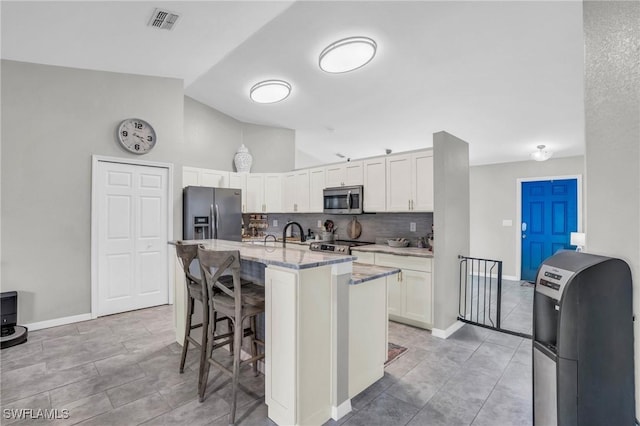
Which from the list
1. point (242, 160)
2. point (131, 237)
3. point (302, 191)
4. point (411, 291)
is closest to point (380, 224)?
point (411, 291)

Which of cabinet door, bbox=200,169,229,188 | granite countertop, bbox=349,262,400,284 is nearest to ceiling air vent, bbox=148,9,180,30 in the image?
cabinet door, bbox=200,169,229,188

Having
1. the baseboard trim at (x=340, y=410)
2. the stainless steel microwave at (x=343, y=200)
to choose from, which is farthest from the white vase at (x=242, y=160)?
the baseboard trim at (x=340, y=410)

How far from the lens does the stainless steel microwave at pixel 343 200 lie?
4.39 meters

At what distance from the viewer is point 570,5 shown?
2.40m

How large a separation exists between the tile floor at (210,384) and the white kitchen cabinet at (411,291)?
0.88 ft

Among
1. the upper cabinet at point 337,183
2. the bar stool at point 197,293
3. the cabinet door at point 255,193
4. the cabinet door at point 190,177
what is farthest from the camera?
the cabinet door at point 255,193

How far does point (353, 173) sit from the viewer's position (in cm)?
454

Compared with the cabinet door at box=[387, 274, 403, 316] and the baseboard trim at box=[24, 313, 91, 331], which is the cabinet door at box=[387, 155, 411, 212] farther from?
the baseboard trim at box=[24, 313, 91, 331]

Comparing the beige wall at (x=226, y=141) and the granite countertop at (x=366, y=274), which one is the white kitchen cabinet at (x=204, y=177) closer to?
the beige wall at (x=226, y=141)

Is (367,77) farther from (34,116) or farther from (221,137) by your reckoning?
(34,116)

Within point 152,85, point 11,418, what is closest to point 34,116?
point 152,85

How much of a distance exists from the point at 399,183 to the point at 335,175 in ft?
3.82

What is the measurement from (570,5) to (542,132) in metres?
2.67

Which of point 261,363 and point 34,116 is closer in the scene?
point 261,363
